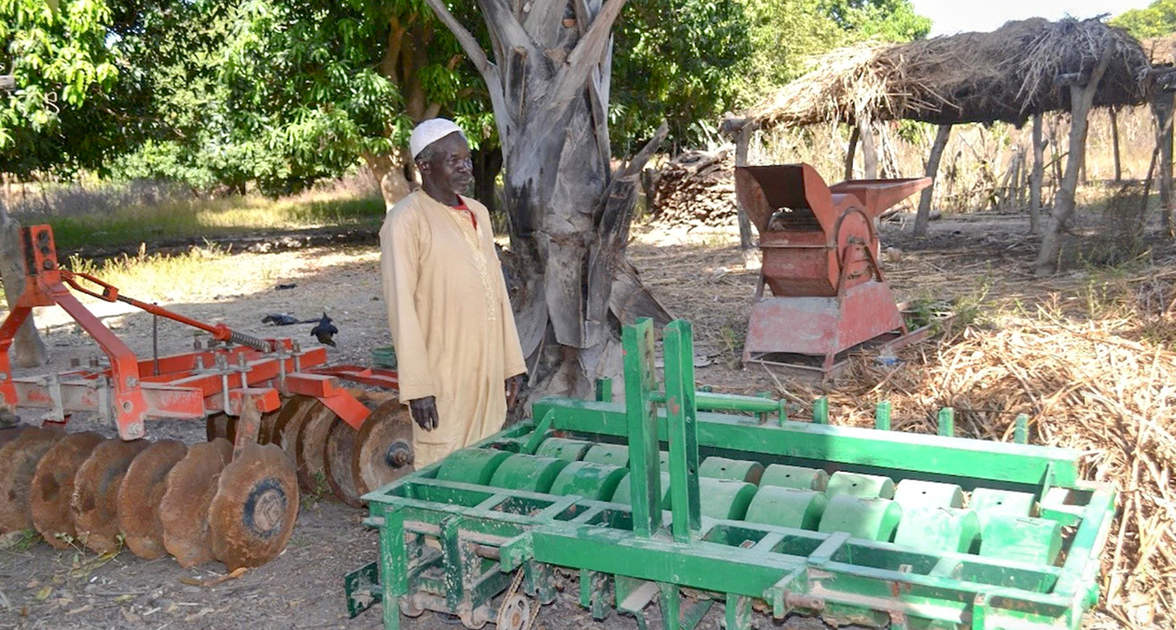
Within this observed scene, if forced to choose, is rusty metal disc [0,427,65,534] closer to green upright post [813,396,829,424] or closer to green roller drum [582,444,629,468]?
green roller drum [582,444,629,468]

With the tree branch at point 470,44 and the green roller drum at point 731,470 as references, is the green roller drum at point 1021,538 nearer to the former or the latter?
the green roller drum at point 731,470

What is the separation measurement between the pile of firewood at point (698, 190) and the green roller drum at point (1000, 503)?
49.8 feet

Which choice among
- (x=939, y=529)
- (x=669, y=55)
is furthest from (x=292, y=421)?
(x=669, y=55)

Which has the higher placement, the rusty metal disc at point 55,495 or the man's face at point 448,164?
the man's face at point 448,164

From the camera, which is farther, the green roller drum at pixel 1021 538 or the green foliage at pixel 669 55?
the green foliage at pixel 669 55

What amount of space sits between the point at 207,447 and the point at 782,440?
7.88 ft

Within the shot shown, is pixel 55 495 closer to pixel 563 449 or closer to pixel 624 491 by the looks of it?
pixel 563 449

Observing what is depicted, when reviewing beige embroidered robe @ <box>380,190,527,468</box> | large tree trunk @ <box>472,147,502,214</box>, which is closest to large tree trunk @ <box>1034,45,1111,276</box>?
beige embroidered robe @ <box>380,190,527,468</box>

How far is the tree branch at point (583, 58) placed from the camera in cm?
511

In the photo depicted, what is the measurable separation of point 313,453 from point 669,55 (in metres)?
12.2

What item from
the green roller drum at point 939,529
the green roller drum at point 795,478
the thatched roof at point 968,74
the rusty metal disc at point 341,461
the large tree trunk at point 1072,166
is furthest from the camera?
the thatched roof at point 968,74

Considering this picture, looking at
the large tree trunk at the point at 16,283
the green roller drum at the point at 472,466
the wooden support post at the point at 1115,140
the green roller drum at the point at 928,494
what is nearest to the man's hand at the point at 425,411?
the green roller drum at the point at 472,466

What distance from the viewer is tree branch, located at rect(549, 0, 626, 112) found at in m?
5.11

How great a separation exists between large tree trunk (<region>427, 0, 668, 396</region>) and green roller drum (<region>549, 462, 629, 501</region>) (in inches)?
79.6
